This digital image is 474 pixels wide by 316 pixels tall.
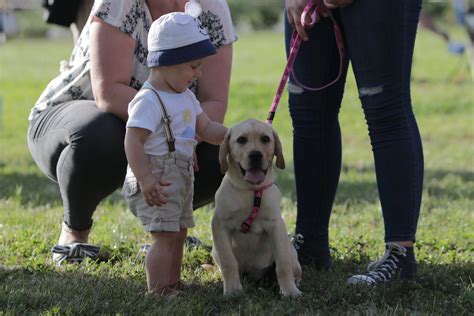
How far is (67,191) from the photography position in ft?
13.4

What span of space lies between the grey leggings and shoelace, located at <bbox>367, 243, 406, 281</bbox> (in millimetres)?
897

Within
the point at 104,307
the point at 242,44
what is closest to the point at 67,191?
the point at 104,307

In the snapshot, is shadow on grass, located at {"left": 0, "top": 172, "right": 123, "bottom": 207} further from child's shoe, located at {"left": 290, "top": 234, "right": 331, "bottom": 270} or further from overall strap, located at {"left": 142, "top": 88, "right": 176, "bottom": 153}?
overall strap, located at {"left": 142, "top": 88, "right": 176, "bottom": 153}

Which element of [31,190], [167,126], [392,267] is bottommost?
[31,190]

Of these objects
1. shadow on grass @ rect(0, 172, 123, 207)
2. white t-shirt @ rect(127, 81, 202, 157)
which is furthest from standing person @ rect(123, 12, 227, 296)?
shadow on grass @ rect(0, 172, 123, 207)

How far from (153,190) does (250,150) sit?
0.44 metres

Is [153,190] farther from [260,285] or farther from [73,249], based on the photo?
[73,249]

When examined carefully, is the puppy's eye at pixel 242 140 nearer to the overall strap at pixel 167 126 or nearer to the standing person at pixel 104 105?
the overall strap at pixel 167 126

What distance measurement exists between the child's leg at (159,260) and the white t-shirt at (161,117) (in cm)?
34

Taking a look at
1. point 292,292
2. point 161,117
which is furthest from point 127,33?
point 292,292

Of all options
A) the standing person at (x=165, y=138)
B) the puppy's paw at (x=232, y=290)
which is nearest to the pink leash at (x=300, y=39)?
the standing person at (x=165, y=138)

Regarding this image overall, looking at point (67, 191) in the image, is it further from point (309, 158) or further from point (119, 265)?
point (309, 158)

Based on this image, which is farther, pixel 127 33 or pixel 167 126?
pixel 127 33

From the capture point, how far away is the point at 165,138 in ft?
11.1
